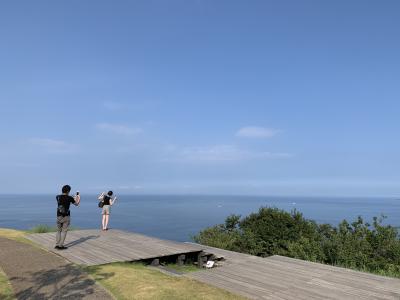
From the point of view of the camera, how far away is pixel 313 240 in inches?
709

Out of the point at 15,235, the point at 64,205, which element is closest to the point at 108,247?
the point at 64,205

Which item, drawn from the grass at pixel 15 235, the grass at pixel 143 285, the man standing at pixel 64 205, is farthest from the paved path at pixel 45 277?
the grass at pixel 15 235

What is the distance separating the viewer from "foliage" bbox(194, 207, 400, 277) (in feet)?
48.0

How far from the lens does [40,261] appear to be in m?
10.6

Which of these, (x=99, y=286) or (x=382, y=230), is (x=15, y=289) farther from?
(x=382, y=230)

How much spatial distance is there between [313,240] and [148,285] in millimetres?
12442

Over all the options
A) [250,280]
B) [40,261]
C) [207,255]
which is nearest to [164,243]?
[207,255]

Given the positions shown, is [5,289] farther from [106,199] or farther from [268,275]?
[106,199]

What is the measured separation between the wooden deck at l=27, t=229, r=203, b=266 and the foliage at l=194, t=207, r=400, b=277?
5197 millimetres

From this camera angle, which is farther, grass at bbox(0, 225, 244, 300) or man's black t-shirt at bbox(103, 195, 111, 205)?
man's black t-shirt at bbox(103, 195, 111, 205)

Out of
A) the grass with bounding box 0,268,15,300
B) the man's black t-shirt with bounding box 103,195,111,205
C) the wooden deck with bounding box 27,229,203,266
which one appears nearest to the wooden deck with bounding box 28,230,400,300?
the wooden deck with bounding box 27,229,203,266

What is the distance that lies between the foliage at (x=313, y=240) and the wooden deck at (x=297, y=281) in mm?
3259

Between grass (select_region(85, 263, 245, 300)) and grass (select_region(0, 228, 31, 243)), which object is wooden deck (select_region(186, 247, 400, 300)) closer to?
grass (select_region(85, 263, 245, 300))

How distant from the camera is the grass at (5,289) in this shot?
7.09 m
